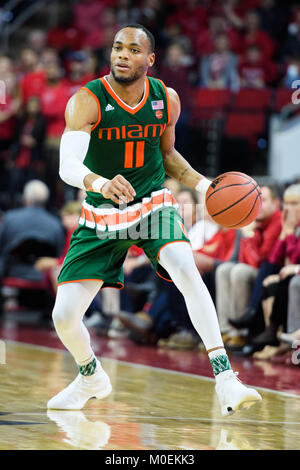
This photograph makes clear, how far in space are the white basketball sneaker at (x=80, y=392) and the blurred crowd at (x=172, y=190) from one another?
2.27 meters

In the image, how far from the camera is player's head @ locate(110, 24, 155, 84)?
4254 mm

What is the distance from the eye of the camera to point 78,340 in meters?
4.37

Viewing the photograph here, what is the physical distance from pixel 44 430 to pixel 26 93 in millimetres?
9048

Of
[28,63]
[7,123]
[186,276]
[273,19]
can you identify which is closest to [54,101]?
[7,123]

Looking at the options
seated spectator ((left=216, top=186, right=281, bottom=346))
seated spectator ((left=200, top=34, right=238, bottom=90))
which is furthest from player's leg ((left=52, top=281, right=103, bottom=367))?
seated spectator ((left=200, top=34, right=238, bottom=90))

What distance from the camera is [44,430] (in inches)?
149

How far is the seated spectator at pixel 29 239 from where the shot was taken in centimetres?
947

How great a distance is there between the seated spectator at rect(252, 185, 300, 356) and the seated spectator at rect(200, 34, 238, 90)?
16.6ft

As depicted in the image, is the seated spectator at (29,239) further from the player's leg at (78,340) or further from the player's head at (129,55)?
the player's head at (129,55)

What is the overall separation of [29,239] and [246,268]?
3223 mm

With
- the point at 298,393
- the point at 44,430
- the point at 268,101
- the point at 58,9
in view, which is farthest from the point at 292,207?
the point at 58,9

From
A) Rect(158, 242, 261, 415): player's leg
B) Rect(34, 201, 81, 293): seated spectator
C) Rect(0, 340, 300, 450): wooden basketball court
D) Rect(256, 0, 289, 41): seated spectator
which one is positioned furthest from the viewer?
Rect(256, 0, 289, 41): seated spectator

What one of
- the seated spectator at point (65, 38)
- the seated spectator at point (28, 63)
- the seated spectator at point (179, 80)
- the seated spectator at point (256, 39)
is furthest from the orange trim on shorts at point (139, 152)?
the seated spectator at point (65, 38)

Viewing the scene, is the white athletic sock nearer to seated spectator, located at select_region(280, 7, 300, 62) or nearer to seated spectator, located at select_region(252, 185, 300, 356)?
seated spectator, located at select_region(252, 185, 300, 356)
